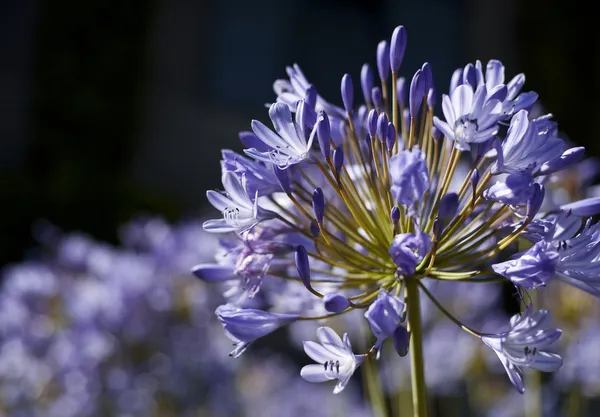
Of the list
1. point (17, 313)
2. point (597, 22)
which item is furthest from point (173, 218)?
point (597, 22)

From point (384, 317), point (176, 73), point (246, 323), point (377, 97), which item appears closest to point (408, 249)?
point (384, 317)

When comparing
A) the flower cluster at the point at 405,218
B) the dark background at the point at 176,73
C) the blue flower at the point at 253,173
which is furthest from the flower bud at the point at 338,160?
the dark background at the point at 176,73

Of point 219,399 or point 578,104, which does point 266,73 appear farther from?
point 219,399

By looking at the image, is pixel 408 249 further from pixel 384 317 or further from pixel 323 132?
pixel 323 132

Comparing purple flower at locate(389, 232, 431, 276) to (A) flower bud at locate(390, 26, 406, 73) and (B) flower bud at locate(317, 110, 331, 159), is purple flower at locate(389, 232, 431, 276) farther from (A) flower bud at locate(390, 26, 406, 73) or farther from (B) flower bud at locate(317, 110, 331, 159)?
(A) flower bud at locate(390, 26, 406, 73)

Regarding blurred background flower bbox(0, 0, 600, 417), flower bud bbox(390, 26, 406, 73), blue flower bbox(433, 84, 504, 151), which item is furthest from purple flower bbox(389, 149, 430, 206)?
blurred background flower bbox(0, 0, 600, 417)

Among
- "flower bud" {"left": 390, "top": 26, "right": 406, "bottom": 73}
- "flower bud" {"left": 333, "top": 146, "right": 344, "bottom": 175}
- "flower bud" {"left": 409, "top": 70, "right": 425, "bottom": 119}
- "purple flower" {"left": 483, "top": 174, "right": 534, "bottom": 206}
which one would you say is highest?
"flower bud" {"left": 390, "top": 26, "right": 406, "bottom": 73}
